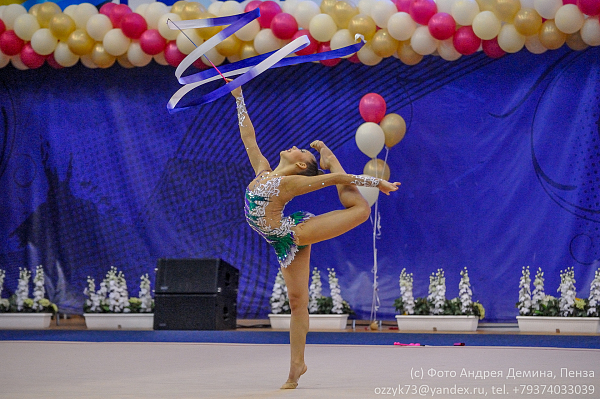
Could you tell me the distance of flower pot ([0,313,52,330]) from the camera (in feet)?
24.5

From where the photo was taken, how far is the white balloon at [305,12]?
7.01 meters

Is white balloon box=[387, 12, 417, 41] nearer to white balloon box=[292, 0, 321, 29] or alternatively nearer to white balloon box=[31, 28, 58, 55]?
white balloon box=[292, 0, 321, 29]

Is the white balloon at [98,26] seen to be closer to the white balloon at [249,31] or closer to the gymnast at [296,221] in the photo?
the white balloon at [249,31]

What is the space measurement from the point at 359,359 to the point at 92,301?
3.91 meters

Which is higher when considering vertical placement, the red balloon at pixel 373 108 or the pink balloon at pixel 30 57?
the pink balloon at pixel 30 57

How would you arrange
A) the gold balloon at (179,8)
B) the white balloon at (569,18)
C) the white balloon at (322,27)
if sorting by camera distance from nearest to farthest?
the white balloon at (569,18), the white balloon at (322,27), the gold balloon at (179,8)

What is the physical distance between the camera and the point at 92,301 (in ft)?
24.4

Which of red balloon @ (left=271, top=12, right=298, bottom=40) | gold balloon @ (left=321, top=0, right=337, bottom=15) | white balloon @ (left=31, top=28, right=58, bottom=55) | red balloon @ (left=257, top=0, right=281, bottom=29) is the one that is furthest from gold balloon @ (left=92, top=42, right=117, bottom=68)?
gold balloon @ (left=321, top=0, right=337, bottom=15)

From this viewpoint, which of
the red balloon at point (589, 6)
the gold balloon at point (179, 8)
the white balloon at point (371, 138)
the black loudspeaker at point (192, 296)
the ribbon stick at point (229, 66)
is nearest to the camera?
the ribbon stick at point (229, 66)

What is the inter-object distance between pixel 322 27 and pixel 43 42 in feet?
10.4

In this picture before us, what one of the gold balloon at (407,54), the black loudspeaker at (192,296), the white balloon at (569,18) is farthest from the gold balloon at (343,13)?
the black loudspeaker at (192,296)

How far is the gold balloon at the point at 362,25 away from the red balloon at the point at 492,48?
45.6 inches

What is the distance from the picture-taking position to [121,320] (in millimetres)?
7359

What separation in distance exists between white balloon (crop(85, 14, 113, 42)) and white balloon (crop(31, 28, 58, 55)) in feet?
1.52
